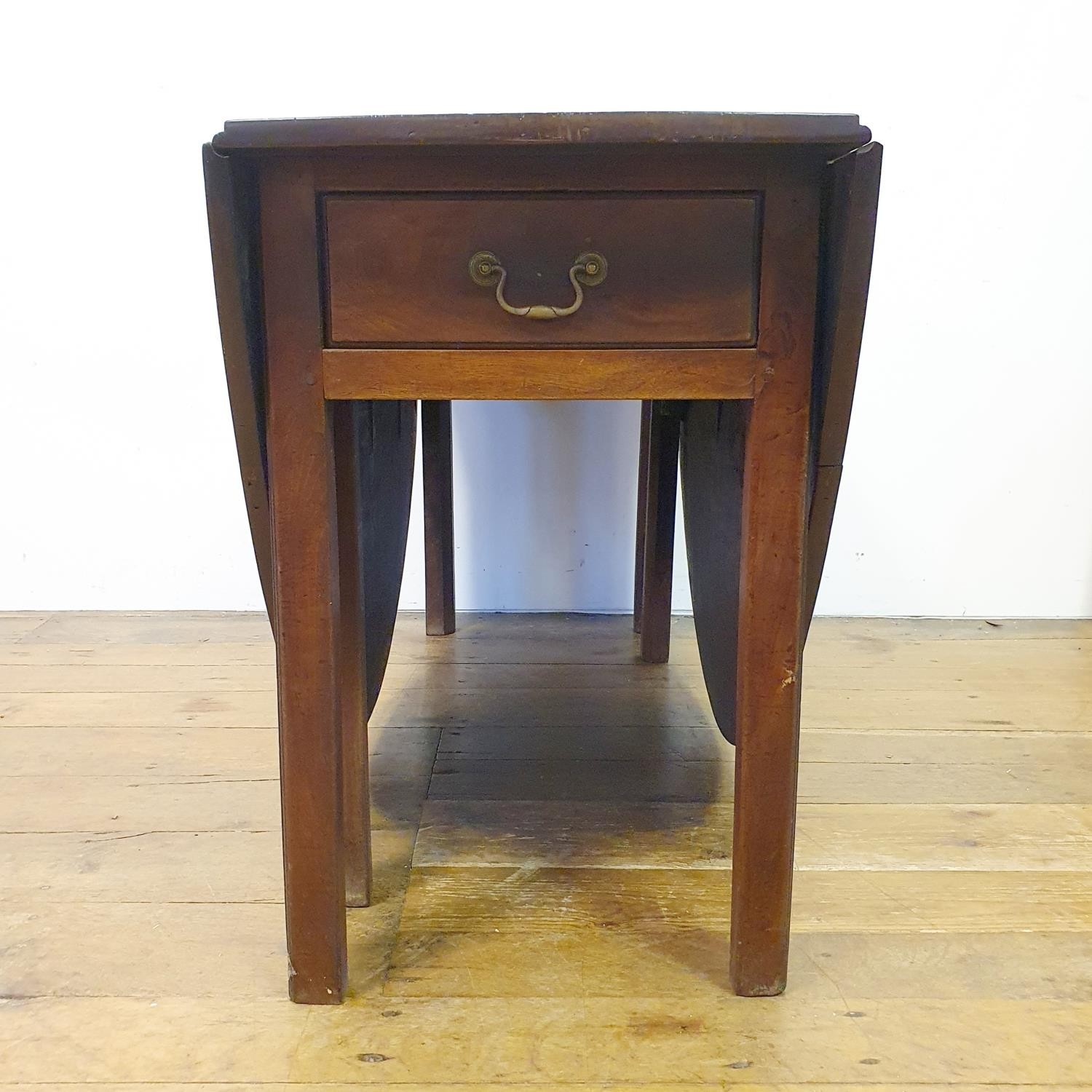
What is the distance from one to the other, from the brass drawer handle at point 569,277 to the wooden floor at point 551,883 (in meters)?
0.66

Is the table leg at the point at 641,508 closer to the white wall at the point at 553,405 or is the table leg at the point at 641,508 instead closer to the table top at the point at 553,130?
the white wall at the point at 553,405

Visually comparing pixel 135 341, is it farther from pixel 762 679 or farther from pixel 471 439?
pixel 762 679

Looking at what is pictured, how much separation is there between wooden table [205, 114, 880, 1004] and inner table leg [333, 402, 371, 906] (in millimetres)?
117

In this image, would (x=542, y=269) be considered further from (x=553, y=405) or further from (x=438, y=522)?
(x=553, y=405)

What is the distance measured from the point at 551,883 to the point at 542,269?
0.72 metres

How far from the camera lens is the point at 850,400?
929 millimetres

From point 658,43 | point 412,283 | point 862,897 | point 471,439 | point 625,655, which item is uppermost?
point 658,43

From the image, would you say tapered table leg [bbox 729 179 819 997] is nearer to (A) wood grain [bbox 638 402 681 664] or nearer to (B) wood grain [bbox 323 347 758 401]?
(B) wood grain [bbox 323 347 758 401]

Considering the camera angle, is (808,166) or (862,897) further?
(862,897)

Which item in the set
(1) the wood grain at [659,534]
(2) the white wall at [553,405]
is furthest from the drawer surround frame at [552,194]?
(2) the white wall at [553,405]

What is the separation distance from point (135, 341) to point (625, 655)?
4.06 feet

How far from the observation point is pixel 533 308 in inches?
34.9

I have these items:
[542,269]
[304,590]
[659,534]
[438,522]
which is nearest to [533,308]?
[542,269]

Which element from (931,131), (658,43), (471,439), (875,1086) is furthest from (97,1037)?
(931,131)
